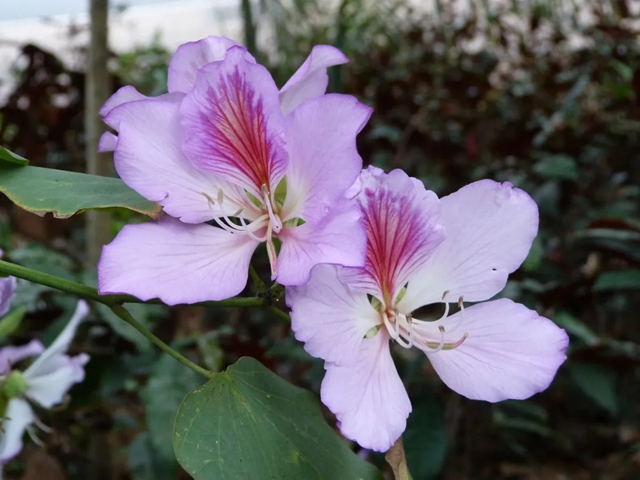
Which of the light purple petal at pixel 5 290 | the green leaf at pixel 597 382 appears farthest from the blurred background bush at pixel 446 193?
the light purple petal at pixel 5 290

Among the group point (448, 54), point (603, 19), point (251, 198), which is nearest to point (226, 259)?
point (251, 198)

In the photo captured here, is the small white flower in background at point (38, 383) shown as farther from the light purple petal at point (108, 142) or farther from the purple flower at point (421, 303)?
the purple flower at point (421, 303)

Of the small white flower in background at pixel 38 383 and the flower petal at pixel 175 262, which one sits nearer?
the flower petal at pixel 175 262

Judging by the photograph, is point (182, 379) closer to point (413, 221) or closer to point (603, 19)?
point (413, 221)

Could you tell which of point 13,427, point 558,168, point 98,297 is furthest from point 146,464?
point 558,168

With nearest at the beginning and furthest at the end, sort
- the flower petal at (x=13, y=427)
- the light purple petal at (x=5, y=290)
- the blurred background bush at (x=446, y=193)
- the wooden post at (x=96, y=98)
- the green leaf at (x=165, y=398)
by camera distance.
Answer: the light purple petal at (x=5, y=290)
the flower petal at (x=13, y=427)
the green leaf at (x=165, y=398)
the blurred background bush at (x=446, y=193)
the wooden post at (x=96, y=98)

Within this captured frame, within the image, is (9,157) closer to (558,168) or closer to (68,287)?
(68,287)

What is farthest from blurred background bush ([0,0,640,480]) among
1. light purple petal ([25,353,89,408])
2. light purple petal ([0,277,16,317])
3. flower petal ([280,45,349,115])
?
flower petal ([280,45,349,115])
